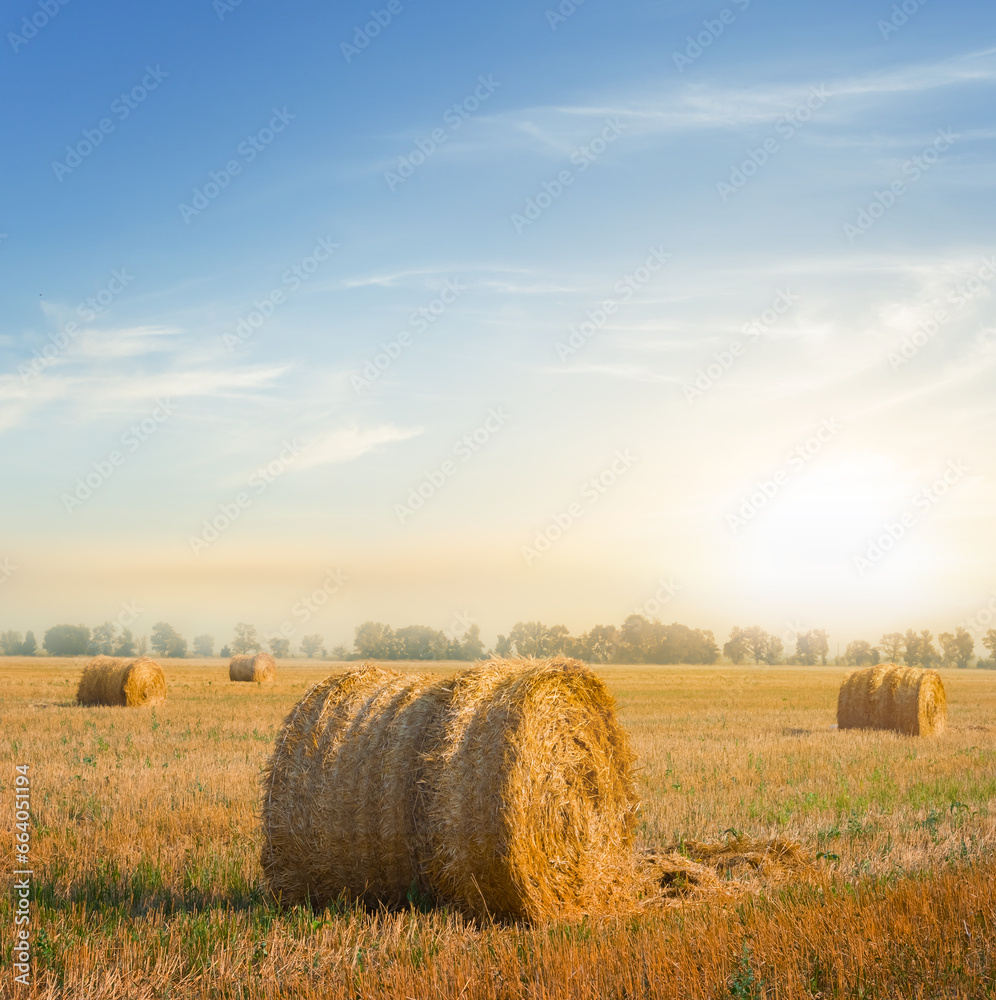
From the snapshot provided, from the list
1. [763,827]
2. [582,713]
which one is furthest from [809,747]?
[582,713]

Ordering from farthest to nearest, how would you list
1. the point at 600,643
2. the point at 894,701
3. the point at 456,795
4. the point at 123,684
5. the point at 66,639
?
1. the point at 66,639
2. the point at 600,643
3. the point at 123,684
4. the point at 894,701
5. the point at 456,795

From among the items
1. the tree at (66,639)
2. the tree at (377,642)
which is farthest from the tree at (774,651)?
the tree at (66,639)

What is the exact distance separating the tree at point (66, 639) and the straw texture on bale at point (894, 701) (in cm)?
14698

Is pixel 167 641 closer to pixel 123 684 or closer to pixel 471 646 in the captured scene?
pixel 471 646

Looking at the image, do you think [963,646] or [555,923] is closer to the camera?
[555,923]

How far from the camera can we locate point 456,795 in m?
6.95

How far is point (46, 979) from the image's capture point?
5336 mm

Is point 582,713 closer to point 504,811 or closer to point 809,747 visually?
point 504,811

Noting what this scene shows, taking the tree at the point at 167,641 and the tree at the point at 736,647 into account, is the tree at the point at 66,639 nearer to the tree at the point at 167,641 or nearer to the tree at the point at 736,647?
the tree at the point at 167,641

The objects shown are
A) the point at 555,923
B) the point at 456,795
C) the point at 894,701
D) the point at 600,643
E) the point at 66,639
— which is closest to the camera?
the point at 555,923

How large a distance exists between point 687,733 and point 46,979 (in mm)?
16677

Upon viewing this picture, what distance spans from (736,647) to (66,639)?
10858cm

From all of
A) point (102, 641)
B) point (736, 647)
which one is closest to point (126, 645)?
point (102, 641)

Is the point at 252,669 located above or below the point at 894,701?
below
